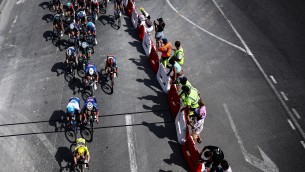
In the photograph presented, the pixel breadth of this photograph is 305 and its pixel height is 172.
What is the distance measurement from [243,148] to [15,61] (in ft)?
46.7

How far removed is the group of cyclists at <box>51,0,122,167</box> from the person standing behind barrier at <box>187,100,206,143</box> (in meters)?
4.37

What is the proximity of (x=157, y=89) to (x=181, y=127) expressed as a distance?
12.0 ft

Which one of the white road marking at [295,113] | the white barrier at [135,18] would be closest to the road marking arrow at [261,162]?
the white road marking at [295,113]

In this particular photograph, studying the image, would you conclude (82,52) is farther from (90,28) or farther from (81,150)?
(81,150)

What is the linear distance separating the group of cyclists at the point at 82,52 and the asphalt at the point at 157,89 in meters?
0.82

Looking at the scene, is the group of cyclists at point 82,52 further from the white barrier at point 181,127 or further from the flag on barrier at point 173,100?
the white barrier at point 181,127

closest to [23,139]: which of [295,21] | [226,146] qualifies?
[226,146]

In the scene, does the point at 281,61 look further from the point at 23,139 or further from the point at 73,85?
the point at 23,139

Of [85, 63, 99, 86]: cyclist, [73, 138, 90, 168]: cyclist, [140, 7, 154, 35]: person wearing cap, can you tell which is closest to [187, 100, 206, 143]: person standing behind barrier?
[73, 138, 90, 168]: cyclist

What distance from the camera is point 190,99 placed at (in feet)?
46.9

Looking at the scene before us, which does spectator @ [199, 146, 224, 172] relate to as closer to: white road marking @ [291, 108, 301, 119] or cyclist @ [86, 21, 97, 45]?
white road marking @ [291, 108, 301, 119]

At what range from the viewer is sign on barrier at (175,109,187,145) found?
14.4 m

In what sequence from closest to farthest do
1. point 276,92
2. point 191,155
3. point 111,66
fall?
point 191,155 → point 111,66 → point 276,92

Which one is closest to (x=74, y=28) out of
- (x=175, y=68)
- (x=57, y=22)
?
(x=57, y=22)
